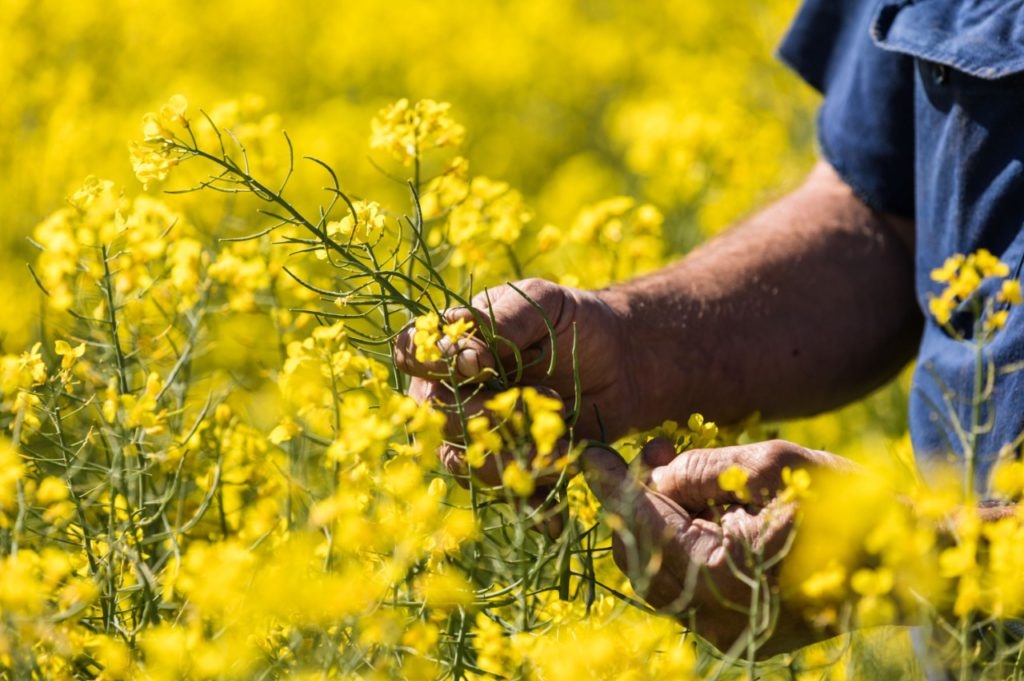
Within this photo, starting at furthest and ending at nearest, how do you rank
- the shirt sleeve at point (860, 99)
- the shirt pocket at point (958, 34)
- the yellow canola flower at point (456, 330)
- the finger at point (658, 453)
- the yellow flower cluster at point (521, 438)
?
the shirt sleeve at point (860, 99), the shirt pocket at point (958, 34), the finger at point (658, 453), the yellow canola flower at point (456, 330), the yellow flower cluster at point (521, 438)

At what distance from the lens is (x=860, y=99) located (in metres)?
2.04

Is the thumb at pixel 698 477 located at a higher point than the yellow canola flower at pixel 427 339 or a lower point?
lower

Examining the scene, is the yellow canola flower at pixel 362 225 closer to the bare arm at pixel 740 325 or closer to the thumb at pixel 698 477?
the bare arm at pixel 740 325

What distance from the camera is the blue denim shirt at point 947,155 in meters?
1.68

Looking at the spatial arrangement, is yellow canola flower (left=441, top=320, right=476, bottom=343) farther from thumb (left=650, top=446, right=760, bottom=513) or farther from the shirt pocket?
the shirt pocket

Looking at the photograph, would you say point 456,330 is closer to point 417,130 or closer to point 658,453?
point 658,453

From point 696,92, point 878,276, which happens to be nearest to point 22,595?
point 878,276

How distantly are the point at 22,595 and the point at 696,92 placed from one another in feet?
12.2

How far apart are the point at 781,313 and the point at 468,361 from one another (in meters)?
0.75

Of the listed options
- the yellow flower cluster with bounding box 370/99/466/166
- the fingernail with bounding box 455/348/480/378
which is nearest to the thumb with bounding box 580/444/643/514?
the fingernail with bounding box 455/348/480/378

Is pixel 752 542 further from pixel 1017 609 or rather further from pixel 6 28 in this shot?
pixel 6 28

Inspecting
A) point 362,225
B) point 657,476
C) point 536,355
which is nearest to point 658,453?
point 657,476

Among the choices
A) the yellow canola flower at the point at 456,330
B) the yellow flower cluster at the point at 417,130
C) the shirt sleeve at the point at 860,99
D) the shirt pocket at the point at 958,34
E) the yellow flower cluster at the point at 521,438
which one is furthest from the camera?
the shirt sleeve at the point at 860,99

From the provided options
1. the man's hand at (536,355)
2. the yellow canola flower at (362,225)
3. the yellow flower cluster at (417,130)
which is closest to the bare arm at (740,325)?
the man's hand at (536,355)
